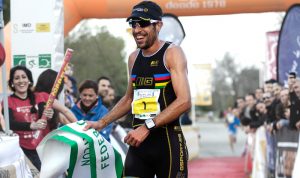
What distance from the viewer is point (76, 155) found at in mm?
5047

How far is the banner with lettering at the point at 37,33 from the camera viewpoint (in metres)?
8.20

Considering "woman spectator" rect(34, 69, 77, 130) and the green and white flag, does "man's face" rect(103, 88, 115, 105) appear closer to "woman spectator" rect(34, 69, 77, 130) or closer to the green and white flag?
"woman spectator" rect(34, 69, 77, 130)

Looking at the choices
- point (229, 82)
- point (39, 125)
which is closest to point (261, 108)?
point (39, 125)

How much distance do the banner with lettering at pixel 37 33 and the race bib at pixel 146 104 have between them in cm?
341

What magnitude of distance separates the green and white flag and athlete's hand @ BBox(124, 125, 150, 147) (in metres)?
0.50

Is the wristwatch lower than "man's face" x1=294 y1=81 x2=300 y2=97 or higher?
lower

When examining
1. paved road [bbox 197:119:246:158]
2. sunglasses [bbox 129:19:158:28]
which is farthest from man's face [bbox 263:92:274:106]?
paved road [bbox 197:119:246:158]

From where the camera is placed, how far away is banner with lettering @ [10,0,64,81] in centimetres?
820

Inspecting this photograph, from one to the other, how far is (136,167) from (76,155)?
44 centimetres

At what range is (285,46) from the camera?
11023 mm

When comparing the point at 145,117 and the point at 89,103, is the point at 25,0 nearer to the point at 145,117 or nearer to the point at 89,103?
the point at 89,103

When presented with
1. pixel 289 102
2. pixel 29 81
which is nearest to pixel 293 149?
pixel 289 102

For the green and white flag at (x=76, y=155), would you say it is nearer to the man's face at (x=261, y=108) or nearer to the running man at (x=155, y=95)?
the running man at (x=155, y=95)

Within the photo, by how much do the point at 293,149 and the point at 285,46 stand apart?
6.05 feet
